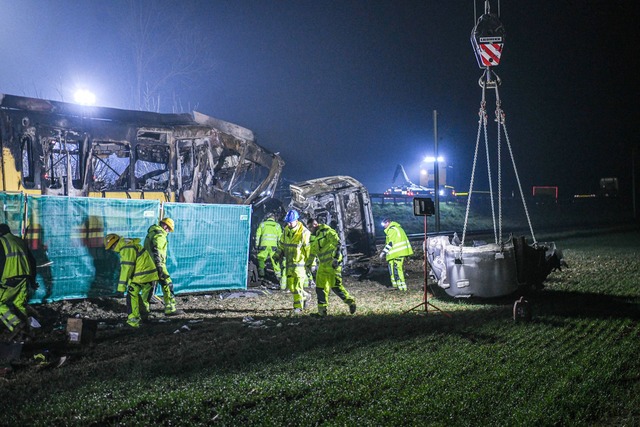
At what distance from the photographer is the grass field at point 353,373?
4402mm

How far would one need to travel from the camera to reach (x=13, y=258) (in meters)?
7.16

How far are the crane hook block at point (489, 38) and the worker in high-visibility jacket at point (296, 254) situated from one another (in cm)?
455

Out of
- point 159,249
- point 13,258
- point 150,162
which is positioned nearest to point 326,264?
point 159,249

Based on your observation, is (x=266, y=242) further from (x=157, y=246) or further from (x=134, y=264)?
(x=134, y=264)

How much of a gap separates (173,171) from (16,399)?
8.81 m

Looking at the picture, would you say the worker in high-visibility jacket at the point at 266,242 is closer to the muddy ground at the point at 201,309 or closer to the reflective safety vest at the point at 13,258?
the muddy ground at the point at 201,309

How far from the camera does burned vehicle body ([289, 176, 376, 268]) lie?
14859 millimetres

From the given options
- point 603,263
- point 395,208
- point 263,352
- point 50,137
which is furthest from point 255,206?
point 395,208

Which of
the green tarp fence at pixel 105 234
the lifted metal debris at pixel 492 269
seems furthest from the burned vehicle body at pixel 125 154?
the lifted metal debris at pixel 492 269

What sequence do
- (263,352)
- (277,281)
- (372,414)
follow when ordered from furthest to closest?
(277,281) → (263,352) → (372,414)

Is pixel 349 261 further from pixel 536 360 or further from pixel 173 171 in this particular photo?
pixel 536 360

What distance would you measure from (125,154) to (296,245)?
614 cm

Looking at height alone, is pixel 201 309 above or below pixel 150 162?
below

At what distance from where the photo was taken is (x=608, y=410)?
4.57 metres
